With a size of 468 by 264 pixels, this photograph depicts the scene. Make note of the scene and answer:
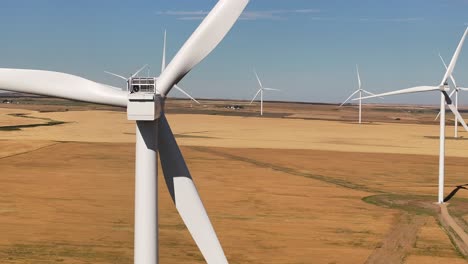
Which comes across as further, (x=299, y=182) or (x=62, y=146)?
(x=62, y=146)

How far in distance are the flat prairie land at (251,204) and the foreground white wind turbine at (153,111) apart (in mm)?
15343

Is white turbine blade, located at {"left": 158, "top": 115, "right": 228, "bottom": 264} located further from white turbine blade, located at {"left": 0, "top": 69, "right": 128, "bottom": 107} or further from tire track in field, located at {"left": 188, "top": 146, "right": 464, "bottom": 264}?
tire track in field, located at {"left": 188, "top": 146, "right": 464, "bottom": 264}

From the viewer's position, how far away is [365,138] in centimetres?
13312

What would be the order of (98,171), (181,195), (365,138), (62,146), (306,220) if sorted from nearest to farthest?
(181,195), (306,220), (98,171), (62,146), (365,138)

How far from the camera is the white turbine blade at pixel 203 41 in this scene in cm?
1983

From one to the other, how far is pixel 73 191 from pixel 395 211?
30.6 meters

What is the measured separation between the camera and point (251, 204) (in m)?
52.0

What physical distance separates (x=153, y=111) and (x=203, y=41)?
10.8 ft

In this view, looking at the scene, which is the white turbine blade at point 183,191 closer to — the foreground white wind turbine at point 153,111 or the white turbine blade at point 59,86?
the foreground white wind turbine at point 153,111

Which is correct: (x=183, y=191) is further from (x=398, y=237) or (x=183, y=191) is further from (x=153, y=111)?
(x=398, y=237)

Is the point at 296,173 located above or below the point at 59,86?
below

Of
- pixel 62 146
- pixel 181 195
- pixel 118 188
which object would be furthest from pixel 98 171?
pixel 181 195

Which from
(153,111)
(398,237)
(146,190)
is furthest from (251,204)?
(153,111)

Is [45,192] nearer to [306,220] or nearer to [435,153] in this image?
[306,220]
